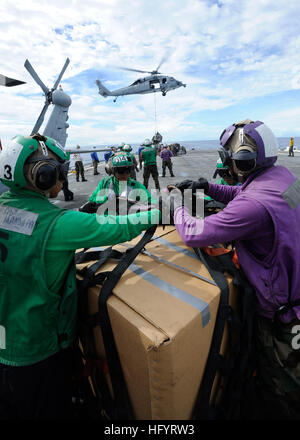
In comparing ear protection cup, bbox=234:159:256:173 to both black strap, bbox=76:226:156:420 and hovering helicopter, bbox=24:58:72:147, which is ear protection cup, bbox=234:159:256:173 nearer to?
black strap, bbox=76:226:156:420

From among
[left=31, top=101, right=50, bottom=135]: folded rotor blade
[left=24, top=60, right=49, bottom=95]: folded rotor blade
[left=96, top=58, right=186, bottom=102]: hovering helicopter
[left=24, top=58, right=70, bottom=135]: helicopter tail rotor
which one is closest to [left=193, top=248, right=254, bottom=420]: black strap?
[left=31, top=101, right=50, bottom=135]: folded rotor blade

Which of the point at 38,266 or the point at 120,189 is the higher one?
the point at 120,189

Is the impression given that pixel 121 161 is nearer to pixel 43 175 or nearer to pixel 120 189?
pixel 120 189

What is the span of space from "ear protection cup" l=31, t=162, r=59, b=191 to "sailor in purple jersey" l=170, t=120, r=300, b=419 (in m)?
0.90

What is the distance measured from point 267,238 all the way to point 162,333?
2.91ft

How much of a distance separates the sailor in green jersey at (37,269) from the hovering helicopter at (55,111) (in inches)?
485

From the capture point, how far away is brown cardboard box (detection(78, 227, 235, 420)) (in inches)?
44.1

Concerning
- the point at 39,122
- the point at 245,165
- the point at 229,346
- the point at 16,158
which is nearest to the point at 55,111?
the point at 39,122

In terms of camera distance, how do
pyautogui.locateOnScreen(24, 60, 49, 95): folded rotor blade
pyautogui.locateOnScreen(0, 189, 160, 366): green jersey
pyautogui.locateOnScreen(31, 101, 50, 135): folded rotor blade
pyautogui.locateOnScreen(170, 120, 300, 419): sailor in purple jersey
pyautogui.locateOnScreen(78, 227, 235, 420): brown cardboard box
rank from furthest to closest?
pyautogui.locateOnScreen(24, 60, 49, 95): folded rotor blade
pyautogui.locateOnScreen(31, 101, 50, 135): folded rotor blade
pyautogui.locateOnScreen(170, 120, 300, 419): sailor in purple jersey
pyautogui.locateOnScreen(0, 189, 160, 366): green jersey
pyautogui.locateOnScreen(78, 227, 235, 420): brown cardboard box

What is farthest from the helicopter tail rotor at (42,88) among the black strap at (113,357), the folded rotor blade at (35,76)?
the black strap at (113,357)

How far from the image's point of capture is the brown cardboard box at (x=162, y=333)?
112cm

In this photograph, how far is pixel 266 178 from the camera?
149 cm

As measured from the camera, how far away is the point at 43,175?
51.1 inches

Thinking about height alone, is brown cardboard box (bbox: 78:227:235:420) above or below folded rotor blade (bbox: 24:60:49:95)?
below
